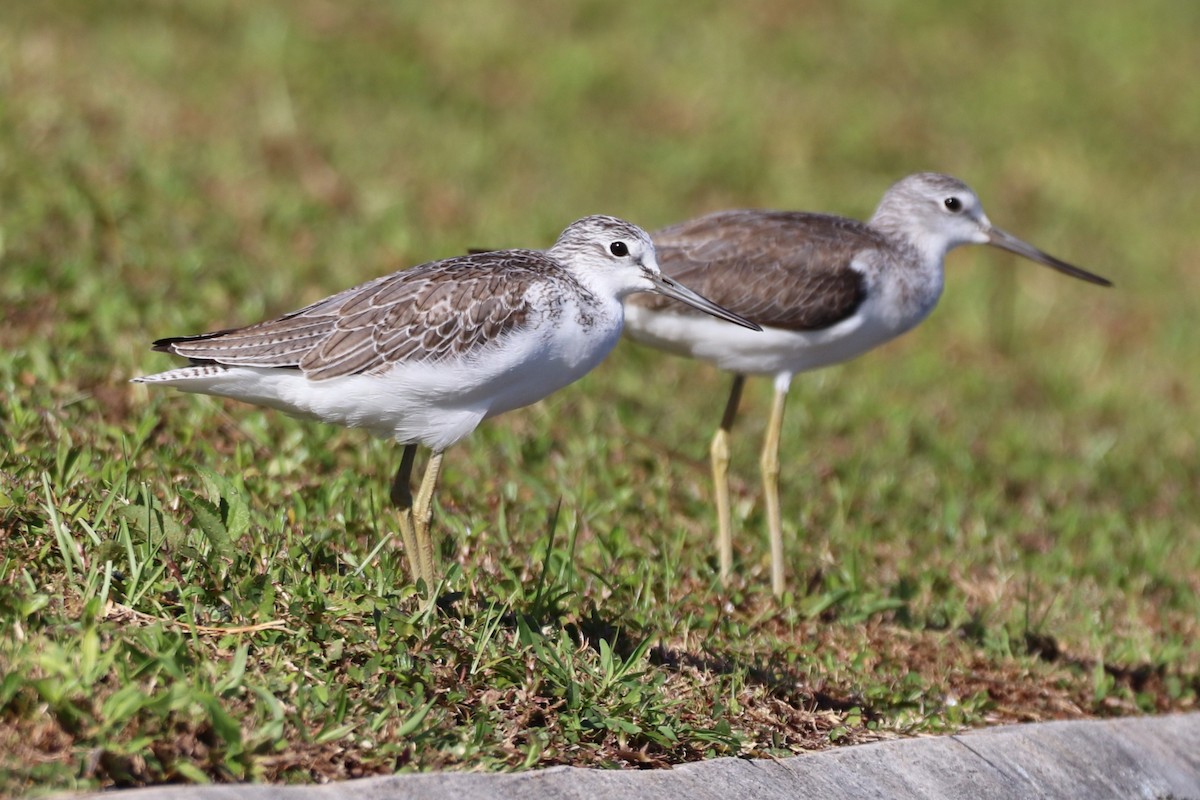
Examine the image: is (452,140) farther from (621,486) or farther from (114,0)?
(621,486)

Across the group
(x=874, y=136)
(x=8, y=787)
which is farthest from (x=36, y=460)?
(x=874, y=136)

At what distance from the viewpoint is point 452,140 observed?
1110cm

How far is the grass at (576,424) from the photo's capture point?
4371 millimetres

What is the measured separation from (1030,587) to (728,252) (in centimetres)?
218

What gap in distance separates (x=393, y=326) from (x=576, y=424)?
2.66 meters

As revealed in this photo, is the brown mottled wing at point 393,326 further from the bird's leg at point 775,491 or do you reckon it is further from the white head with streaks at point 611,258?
the bird's leg at point 775,491

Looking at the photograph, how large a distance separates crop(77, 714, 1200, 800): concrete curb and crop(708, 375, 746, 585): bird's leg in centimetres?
150

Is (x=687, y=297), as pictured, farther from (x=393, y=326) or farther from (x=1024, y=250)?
(x=1024, y=250)

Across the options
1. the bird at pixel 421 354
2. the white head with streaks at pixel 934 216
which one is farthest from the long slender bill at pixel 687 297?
the white head with streaks at pixel 934 216

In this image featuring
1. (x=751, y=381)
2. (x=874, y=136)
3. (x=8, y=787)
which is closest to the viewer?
(x=8, y=787)

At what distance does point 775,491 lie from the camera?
6551mm

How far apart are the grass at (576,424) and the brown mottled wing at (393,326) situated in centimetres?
55

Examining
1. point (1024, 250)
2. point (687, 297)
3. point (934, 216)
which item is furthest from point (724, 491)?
point (1024, 250)

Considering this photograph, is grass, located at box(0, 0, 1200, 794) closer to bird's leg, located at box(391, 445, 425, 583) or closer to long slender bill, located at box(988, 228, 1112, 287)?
bird's leg, located at box(391, 445, 425, 583)
